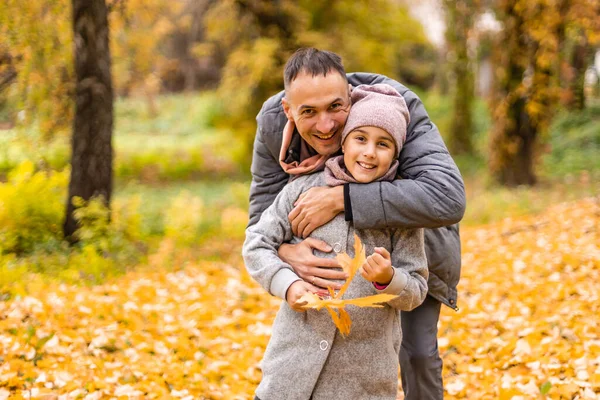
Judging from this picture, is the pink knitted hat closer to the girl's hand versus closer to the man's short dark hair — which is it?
the man's short dark hair

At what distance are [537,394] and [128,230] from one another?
512 cm

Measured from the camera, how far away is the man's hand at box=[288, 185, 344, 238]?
209 centimetres

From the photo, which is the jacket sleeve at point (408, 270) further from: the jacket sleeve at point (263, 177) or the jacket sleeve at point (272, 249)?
the jacket sleeve at point (263, 177)

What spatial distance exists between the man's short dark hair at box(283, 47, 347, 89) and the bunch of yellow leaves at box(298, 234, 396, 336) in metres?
0.62

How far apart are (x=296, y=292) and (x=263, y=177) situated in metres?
Result: 0.77

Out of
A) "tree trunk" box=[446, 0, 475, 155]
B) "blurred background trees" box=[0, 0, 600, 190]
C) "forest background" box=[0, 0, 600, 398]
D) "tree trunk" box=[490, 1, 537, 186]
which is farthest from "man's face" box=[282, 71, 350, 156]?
"tree trunk" box=[446, 0, 475, 155]

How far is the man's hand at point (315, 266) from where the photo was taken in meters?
2.08

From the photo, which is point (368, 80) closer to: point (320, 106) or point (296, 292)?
point (320, 106)

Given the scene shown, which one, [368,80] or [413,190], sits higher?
[368,80]

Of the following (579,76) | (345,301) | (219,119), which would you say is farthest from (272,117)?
(579,76)

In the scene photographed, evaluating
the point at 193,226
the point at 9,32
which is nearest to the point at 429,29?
the point at 193,226

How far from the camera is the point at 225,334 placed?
470cm

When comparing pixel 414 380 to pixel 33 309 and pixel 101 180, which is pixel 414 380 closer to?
pixel 33 309

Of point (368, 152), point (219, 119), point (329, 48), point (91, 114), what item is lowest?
point (219, 119)
